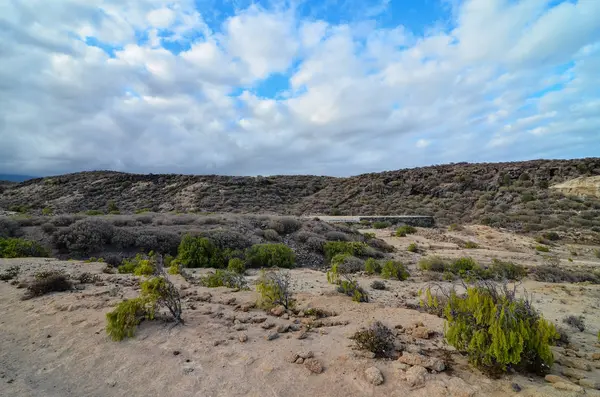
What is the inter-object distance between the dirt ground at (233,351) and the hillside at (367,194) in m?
19.4

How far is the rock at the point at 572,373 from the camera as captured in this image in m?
3.80

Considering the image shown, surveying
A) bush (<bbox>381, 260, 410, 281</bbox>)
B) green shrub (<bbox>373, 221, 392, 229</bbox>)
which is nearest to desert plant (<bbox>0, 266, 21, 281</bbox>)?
bush (<bbox>381, 260, 410, 281</bbox>)

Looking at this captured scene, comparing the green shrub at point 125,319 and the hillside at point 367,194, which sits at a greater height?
the hillside at point 367,194

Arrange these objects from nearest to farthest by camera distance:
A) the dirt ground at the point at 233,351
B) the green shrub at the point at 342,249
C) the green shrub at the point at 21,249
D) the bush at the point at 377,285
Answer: the dirt ground at the point at 233,351 → the bush at the point at 377,285 → the green shrub at the point at 21,249 → the green shrub at the point at 342,249

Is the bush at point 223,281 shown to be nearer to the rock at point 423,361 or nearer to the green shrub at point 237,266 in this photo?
the green shrub at point 237,266

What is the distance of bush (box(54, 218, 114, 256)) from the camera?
1177 centimetres

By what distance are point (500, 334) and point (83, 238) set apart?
42.7 feet

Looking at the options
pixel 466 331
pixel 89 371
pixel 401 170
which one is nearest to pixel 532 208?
pixel 401 170

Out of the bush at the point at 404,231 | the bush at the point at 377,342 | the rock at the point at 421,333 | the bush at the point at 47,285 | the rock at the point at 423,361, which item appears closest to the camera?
the rock at the point at 423,361

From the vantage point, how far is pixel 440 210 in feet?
97.0

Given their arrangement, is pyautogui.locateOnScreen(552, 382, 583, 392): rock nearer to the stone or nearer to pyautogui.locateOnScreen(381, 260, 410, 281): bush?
the stone

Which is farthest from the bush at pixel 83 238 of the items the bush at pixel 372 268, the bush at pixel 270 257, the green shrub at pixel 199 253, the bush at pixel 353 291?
the bush at pixel 372 268

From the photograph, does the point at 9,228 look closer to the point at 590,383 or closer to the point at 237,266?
the point at 237,266

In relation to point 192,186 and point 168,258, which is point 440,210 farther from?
point 192,186
